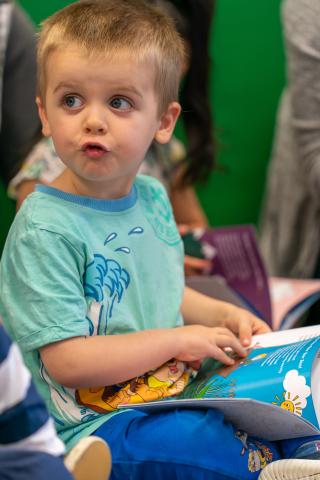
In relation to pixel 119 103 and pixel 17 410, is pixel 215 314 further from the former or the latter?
pixel 17 410

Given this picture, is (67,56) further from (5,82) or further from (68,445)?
(5,82)

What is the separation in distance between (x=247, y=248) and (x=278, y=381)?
1.69 feet

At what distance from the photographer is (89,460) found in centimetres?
67

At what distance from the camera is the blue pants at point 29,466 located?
60 centimetres

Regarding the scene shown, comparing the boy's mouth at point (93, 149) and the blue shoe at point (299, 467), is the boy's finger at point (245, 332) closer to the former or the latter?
the blue shoe at point (299, 467)

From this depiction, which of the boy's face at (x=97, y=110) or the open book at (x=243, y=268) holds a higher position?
the boy's face at (x=97, y=110)

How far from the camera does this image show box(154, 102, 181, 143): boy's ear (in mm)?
906

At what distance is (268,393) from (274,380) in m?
0.01

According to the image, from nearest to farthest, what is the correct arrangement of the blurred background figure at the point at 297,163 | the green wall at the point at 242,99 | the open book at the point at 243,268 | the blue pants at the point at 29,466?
1. the blue pants at the point at 29,466
2. the open book at the point at 243,268
3. the blurred background figure at the point at 297,163
4. the green wall at the point at 242,99

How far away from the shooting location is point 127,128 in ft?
2.71

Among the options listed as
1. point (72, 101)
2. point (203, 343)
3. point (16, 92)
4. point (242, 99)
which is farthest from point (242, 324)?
point (242, 99)

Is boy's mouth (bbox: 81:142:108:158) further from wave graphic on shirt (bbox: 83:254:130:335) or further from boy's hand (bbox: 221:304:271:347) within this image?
boy's hand (bbox: 221:304:271:347)

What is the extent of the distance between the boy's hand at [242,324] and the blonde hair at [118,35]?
0.26 m

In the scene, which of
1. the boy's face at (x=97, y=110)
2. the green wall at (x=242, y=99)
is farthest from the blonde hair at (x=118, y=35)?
the green wall at (x=242, y=99)
